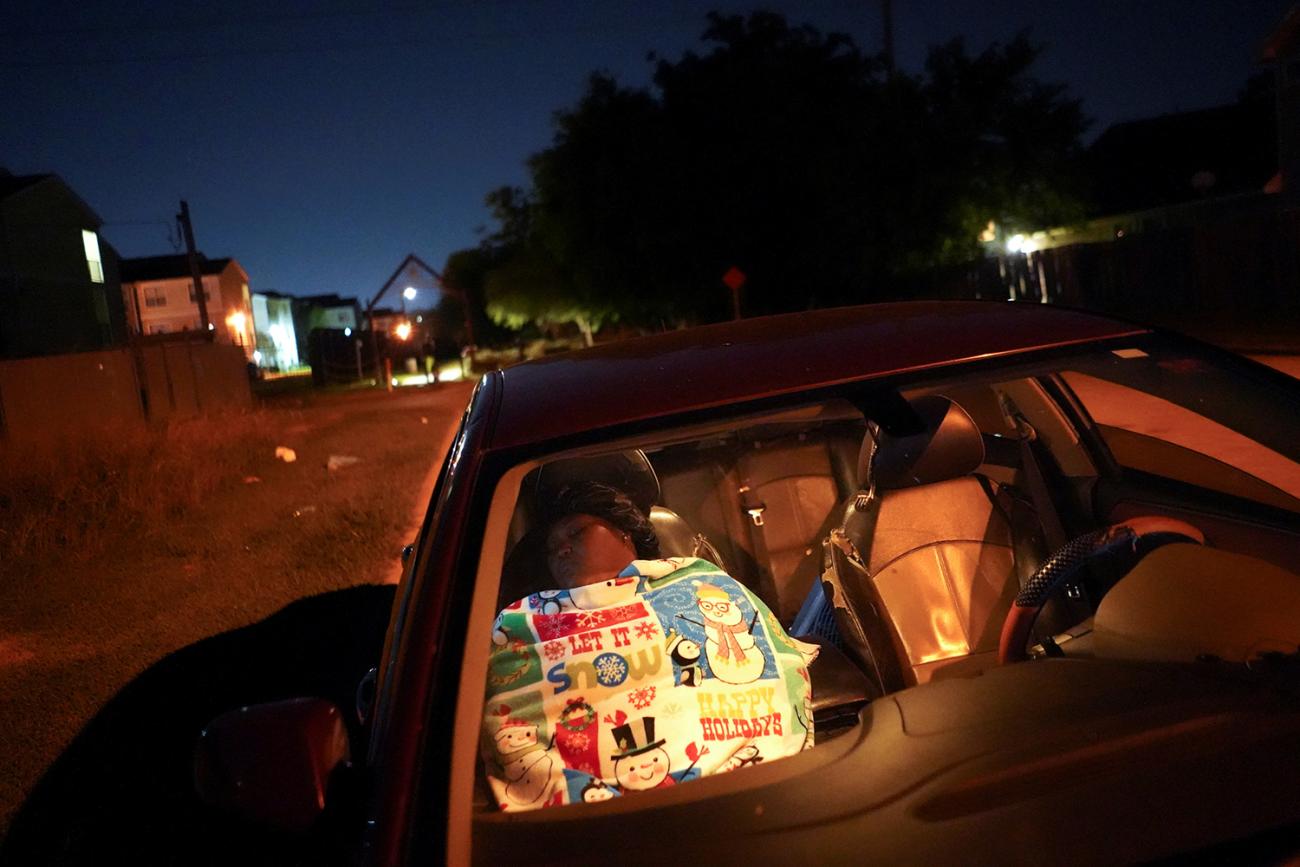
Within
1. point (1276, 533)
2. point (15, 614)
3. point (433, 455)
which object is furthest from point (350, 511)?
point (1276, 533)

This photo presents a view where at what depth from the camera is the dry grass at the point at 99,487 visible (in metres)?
9.77

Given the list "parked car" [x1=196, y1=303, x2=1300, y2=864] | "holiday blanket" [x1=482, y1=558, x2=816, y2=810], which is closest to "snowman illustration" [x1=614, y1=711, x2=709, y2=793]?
"holiday blanket" [x1=482, y1=558, x2=816, y2=810]

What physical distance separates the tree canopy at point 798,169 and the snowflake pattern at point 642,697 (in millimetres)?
29742

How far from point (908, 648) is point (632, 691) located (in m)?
1.27

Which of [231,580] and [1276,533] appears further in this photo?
[231,580]

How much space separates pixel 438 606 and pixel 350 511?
9.01 m

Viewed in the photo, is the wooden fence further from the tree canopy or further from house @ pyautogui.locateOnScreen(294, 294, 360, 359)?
house @ pyautogui.locateOnScreen(294, 294, 360, 359)

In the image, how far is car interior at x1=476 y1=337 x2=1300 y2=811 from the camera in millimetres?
2254

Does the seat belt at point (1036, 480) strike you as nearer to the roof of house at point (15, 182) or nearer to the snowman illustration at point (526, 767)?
the snowman illustration at point (526, 767)

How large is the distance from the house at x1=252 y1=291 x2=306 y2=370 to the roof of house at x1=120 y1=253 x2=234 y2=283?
677 centimetres

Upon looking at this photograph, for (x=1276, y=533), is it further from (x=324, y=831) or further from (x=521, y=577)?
(x=324, y=831)

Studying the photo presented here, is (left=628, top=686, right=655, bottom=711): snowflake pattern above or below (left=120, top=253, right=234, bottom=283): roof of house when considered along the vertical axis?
below

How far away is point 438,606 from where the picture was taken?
5.98ft

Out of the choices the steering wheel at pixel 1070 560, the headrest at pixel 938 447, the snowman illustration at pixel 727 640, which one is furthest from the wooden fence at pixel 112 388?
the steering wheel at pixel 1070 560
